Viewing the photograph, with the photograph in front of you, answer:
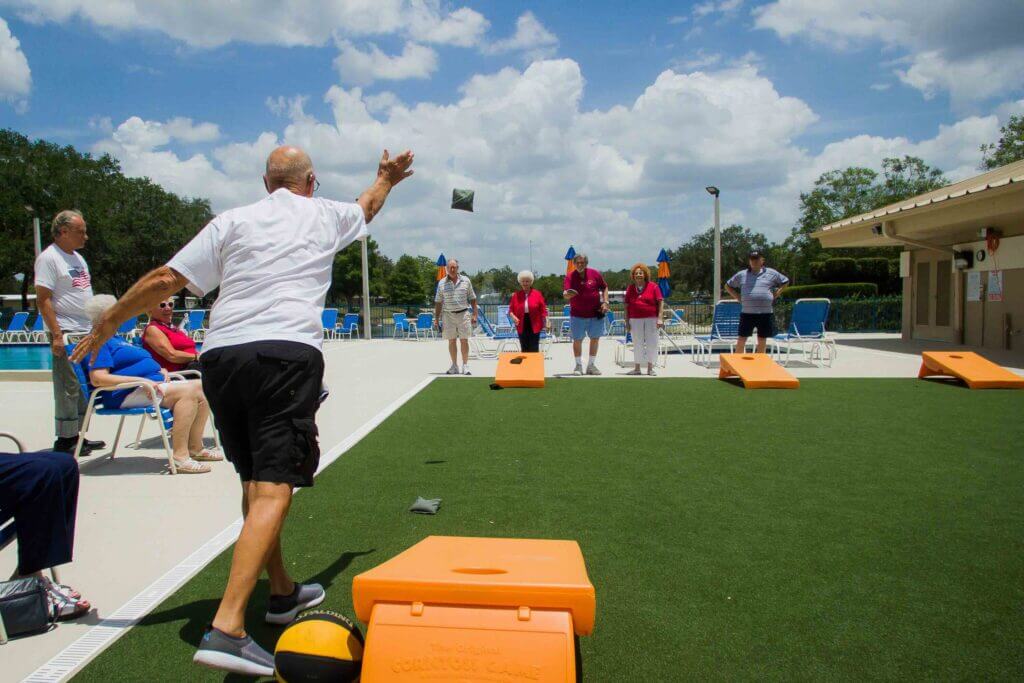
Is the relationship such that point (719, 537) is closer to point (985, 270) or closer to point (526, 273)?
point (526, 273)

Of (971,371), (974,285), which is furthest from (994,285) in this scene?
(971,371)

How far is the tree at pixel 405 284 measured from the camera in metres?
73.6

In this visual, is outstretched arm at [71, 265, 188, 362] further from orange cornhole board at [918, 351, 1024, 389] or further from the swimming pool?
the swimming pool

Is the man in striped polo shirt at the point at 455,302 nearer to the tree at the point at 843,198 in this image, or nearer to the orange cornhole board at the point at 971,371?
the orange cornhole board at the point at 971,371

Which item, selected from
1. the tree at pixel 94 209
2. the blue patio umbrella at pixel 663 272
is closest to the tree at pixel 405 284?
the tree at pixel 94 209

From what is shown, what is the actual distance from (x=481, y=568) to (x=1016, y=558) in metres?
2.78

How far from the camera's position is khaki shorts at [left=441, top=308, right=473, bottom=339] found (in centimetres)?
1123

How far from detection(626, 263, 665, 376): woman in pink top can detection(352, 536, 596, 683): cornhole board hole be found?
30.7ft

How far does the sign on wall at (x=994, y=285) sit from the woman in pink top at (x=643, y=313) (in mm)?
8590

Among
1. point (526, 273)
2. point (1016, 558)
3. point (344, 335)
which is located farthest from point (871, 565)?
point (344, 335)

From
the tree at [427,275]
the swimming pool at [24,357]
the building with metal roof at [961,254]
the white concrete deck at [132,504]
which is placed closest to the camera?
the white concrete deck at [132,504]

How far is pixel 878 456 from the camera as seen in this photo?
5.52 meters

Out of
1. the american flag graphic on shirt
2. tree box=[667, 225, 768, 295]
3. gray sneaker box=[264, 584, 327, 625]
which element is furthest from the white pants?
tree box=[667, 225, 768, 295]

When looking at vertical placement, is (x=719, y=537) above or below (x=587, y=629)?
below
